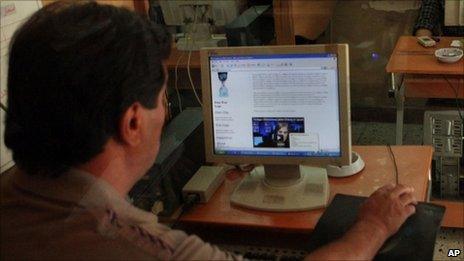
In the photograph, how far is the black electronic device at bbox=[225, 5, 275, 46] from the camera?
8.52 ft

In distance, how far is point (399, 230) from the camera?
4.04 feet

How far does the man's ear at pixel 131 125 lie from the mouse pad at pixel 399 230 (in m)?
0.58

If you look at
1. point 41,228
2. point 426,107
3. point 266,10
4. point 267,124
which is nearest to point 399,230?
point 267,124

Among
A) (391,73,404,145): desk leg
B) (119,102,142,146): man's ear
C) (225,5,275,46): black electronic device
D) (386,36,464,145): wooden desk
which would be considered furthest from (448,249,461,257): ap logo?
(119,102,142,146): man's ear

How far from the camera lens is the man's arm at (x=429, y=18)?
9.53ft

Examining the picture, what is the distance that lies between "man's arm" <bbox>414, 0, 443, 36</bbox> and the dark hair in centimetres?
243

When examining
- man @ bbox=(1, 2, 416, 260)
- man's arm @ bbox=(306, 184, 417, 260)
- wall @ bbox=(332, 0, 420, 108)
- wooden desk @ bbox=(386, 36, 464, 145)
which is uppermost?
man @ bbox=(1, 2, 416, 260)

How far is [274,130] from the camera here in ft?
4.54

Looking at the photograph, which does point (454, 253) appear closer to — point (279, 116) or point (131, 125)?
point (279, 116)

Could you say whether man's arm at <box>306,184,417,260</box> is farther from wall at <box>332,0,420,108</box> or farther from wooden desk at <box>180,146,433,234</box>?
wall at <box>332,0,420,108</box>

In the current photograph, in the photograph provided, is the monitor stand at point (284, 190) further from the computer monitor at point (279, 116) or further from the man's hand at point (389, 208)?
the man's hand at point (389, 208)

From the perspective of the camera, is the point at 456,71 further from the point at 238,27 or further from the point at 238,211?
the point at 238,211

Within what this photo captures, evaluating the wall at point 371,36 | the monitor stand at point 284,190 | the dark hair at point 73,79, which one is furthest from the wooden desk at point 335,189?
the wall at point 371,36

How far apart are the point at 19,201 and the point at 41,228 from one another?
0.23 feet
